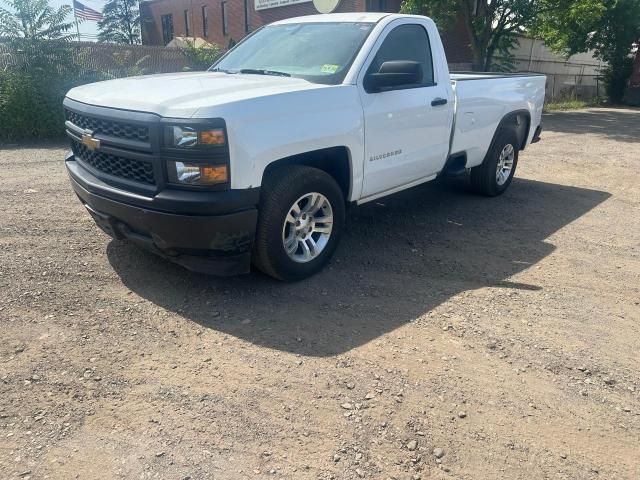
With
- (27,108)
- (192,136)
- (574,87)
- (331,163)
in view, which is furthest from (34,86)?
(574,87)

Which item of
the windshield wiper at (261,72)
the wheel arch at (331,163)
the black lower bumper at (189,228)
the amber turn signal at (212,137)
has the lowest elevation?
the black lower bumper at (189,228)

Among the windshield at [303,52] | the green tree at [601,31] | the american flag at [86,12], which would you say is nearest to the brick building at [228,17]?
the green tree at [601,31]

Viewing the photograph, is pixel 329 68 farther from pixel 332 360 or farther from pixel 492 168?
pixel 492 168

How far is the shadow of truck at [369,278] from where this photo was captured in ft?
12.0

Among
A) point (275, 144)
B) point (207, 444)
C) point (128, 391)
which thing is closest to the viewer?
point (207, 444)

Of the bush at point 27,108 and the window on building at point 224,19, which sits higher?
the window on building at point 224,19

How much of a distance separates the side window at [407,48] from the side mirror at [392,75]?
172 millimetres

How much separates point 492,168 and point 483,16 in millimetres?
15285

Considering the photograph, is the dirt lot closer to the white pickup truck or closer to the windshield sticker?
the white pickup truck

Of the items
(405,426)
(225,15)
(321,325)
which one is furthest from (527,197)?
(225,15)

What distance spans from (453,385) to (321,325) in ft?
3.24

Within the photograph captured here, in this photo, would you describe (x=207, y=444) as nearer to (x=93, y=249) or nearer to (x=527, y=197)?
(x=93, y=249)

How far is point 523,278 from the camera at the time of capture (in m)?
4.54

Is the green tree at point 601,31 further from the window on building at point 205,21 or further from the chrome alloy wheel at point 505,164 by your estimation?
the window on building at point 205,21
